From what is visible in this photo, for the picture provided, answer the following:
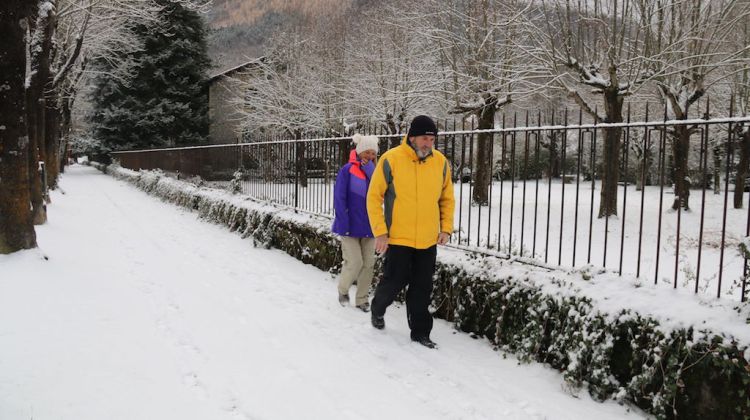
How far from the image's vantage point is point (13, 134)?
663cm

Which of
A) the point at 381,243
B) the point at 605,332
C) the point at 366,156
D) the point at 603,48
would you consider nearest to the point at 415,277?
the point at 381,243

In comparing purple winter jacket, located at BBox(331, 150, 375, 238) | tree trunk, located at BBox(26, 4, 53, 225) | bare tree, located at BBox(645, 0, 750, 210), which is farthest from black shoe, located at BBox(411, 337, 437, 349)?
bare tree, located at BBox(645, 0, 750, 210)

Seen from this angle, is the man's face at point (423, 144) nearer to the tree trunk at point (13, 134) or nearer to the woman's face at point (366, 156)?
the woman's face at point (366, 156)

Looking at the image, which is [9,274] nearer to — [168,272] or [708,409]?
Result: [168,272]

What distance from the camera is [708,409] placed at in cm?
318

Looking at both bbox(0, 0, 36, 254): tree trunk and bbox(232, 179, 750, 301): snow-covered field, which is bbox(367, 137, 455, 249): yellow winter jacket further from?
bbox(0, 0, 36, 254): tree trunk

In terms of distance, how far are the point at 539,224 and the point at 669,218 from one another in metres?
4.04

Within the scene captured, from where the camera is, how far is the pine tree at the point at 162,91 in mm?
33344

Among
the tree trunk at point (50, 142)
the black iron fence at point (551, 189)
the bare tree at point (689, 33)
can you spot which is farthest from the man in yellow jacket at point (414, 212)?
the tree trunk at point (50, 142)

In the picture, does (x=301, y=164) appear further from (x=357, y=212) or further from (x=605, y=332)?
(x=605, y=332)

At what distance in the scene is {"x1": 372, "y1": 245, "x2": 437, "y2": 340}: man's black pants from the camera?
475 centimetres

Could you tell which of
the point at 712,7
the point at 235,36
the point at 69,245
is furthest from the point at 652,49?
the point at 235,36

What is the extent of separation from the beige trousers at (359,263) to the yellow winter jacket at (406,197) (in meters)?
1.14

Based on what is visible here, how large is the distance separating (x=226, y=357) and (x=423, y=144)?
2373mm
